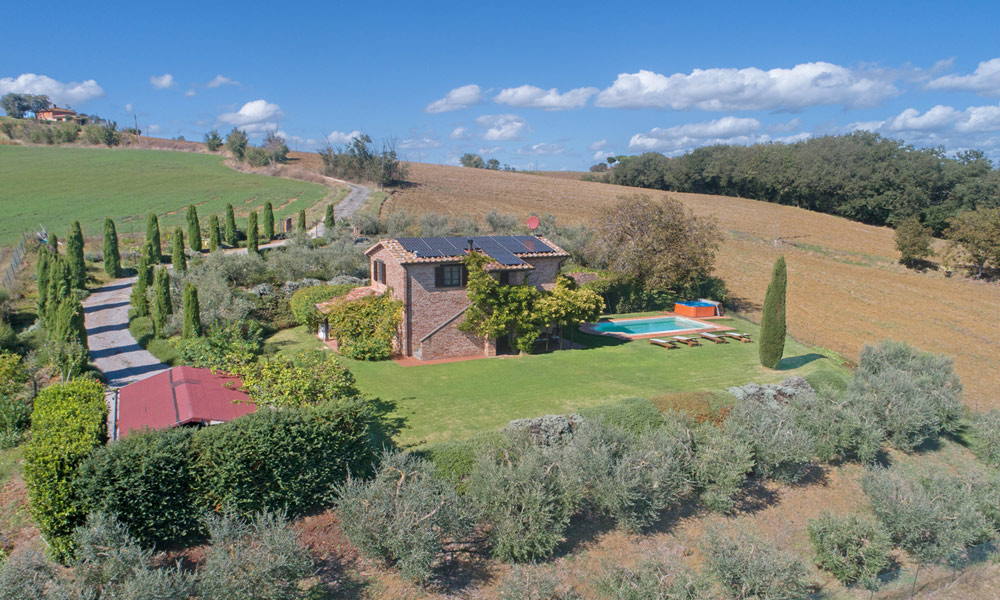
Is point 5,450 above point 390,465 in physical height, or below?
below

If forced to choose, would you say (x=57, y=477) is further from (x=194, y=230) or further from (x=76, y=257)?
(x=194, y=230)

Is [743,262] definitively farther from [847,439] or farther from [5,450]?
[5,450]

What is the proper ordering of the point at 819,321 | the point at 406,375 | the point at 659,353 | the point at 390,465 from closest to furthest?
the point at 390,465 < the point at 406,375 < the point at 659,353 < the point at 819,321

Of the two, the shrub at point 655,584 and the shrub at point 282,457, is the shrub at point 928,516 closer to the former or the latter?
the shrub at point 655,584

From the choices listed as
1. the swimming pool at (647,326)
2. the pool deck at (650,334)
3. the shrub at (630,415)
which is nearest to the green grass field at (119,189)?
the pool deck at (650,334)

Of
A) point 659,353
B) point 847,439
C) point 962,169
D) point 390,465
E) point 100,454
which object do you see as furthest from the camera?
point 962,169

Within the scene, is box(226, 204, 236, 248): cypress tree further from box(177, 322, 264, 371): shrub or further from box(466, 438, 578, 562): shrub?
box(466, 438, 578, 562): shrub

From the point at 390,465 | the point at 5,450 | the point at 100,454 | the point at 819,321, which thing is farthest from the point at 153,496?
the point at 819,321

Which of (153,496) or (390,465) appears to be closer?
(153,496)
